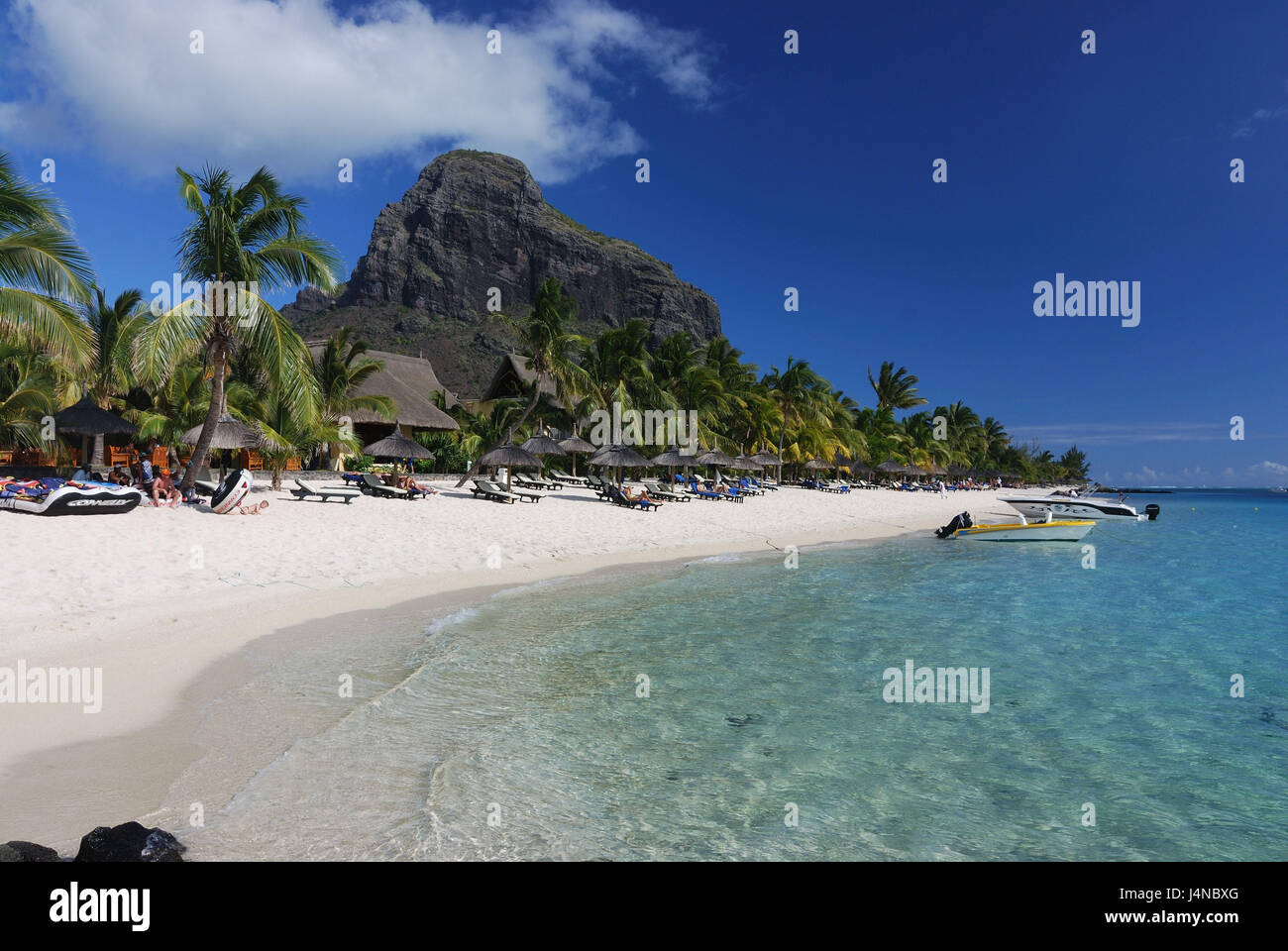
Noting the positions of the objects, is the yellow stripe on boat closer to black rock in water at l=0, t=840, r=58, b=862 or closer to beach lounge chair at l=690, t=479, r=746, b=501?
beach lounge chair at l=690, t=479, r=746, b=501

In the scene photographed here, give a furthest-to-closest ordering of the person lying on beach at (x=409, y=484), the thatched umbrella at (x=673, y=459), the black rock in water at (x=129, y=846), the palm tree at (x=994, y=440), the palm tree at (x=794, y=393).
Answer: the palm tree at (x=994, y=440)
the palm tree at (x=794, y=393)
the thatched umbrella at (x=673, y=459)
the person lying on beach at (x=409, y=484)
the black rock in water at (x=129, y=846)

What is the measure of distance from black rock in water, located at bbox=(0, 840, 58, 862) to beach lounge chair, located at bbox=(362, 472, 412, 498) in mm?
16173

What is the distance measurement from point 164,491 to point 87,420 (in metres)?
7.81

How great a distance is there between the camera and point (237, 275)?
1480cm

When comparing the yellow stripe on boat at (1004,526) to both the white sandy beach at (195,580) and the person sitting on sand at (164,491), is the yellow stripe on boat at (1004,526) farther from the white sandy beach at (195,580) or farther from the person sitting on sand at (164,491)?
the person sitting on sand at (164,491)

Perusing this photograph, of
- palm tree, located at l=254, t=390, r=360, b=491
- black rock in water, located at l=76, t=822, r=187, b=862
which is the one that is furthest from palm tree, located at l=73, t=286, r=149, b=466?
black rock in water, located at l=76, t=822, r=187, b=862

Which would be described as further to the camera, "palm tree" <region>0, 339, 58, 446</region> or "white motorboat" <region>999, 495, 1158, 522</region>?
"white motorboat" <region>999, 495, 1158, 522</region>

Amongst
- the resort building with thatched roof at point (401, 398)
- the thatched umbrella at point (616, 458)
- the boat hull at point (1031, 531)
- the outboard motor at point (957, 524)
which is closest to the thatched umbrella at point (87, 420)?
the resort building with thatched roof at point (401, 398)

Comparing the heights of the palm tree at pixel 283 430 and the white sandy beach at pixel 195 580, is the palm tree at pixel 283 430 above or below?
above

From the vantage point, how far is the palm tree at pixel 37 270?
10953 mm

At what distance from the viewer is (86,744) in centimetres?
455

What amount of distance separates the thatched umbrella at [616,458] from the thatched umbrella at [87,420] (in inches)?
563

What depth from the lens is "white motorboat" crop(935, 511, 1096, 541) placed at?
897 inches
